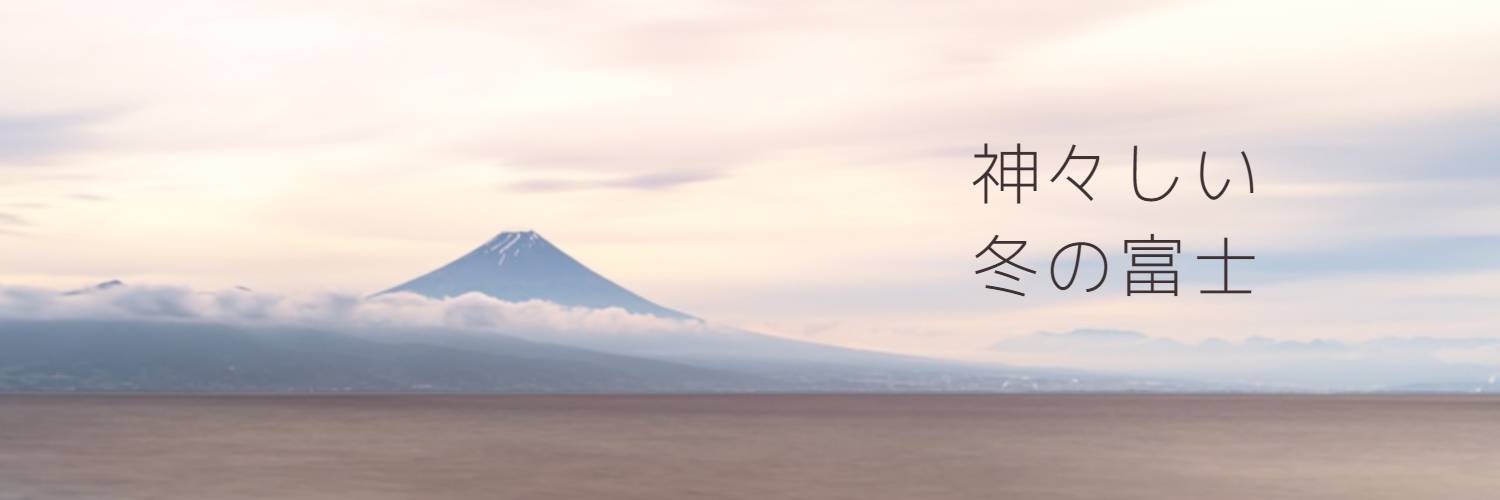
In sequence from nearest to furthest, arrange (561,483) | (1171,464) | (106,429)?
(561,483)
(1171,464)
(106,429)

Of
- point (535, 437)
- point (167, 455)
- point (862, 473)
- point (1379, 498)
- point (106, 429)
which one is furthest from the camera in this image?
point (106, 429)

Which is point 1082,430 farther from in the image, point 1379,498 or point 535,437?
point 1379,498

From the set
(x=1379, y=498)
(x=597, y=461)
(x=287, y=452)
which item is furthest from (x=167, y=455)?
(x=1379, y=498)

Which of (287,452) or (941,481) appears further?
(287,452)

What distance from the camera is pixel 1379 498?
66.7 m

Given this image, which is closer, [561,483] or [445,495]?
[445,495]

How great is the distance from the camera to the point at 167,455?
99.6 m

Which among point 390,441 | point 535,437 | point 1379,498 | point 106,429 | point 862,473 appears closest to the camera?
point 1379,498

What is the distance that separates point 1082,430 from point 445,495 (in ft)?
361

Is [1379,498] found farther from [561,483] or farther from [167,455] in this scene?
[167,455]

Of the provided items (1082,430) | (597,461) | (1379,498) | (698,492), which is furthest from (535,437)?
(1379,498)

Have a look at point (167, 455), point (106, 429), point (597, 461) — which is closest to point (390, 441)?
point (167, 455)

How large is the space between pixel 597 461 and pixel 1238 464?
33.8 metres

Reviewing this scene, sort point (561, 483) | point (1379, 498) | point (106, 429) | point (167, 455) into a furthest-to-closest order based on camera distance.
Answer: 1. point (106, 429)
2. point (167, 455)
3. point (561, 483)
4. point (1379, 498)
